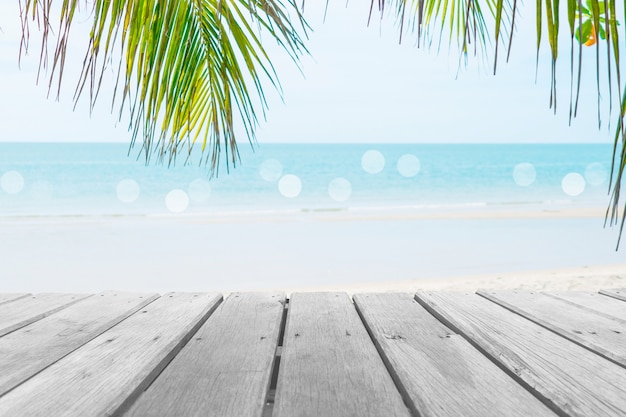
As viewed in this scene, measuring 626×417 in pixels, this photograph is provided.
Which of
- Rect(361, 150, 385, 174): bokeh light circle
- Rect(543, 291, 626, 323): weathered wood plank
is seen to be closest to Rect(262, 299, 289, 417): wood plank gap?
Rect(543, 291, 626, 323): weathered wood plank

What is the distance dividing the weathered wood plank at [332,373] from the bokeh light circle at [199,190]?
2157 centimetres

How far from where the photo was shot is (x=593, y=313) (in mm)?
1695

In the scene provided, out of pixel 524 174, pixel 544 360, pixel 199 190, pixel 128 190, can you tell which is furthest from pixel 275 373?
pixel 524 174

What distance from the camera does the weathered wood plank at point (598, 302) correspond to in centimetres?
172

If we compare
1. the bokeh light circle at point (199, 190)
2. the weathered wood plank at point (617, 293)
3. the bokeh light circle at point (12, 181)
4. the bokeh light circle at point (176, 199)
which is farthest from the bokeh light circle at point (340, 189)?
the weathered wood plank at point (617, 293)

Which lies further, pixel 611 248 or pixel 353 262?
pixel 611 248

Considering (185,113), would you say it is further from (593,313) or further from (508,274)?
(508,274)

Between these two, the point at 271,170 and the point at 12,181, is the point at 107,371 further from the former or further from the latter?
the point at 12,181

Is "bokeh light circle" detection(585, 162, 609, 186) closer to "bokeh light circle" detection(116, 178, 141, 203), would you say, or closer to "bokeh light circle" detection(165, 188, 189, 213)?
"bokeh light circle" detection(165, 188, 189, 213)

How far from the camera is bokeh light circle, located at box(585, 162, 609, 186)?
123 feet

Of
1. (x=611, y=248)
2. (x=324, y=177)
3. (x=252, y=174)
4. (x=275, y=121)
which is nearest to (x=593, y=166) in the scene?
(x=324, y=177)

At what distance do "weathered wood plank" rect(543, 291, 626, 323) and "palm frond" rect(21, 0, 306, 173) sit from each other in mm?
1187

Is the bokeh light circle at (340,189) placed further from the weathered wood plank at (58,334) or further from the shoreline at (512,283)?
the weathered wood plank at (58,334)

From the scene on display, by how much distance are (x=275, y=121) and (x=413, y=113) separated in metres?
20.7
